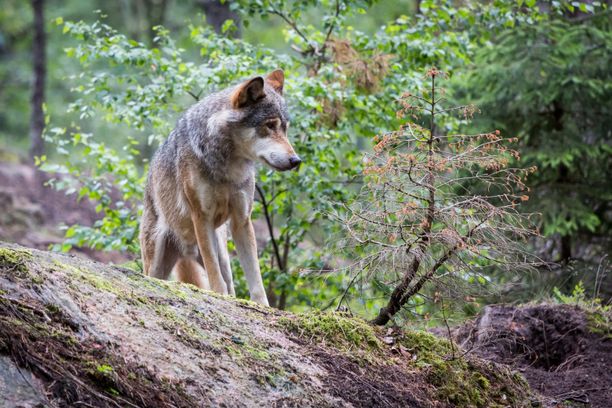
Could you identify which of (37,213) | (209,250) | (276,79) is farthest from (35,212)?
(276,79)

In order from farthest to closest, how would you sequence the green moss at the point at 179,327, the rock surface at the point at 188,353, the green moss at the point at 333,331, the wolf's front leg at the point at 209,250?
the wolf's front leg at the point at 209,250
the green moss at the point at 333,331
the green moss at the point at 179,327
the rock surface at the point at 188,353

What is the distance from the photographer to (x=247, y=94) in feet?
20.2

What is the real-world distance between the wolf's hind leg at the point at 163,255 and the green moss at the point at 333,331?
2342 mm

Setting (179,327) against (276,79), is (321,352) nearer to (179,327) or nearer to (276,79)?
(179,327)

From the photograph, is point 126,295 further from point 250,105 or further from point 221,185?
point 250,105

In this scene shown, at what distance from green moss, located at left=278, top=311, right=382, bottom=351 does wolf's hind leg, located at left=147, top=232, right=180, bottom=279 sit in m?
2.34

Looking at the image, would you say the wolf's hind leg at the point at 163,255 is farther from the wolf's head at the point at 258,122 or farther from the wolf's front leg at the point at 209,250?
the wolf's head at the point at 258,122

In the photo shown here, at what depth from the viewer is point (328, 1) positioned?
8805 millimetres

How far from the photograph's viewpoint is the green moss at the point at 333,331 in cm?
487

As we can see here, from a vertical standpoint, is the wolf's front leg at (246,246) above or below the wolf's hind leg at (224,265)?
above

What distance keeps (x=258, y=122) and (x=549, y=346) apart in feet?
11.2

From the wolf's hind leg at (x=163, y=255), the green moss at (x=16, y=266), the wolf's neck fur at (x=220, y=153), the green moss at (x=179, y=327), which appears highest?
the green moss at (x=16, y=266)

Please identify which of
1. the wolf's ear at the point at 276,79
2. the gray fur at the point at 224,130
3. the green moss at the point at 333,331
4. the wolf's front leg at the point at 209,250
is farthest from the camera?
→ the wolf's ear at the point at 276,79

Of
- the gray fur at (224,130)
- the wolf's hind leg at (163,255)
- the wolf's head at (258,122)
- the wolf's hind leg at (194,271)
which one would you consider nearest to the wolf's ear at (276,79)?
the gray fur at (224,130)
